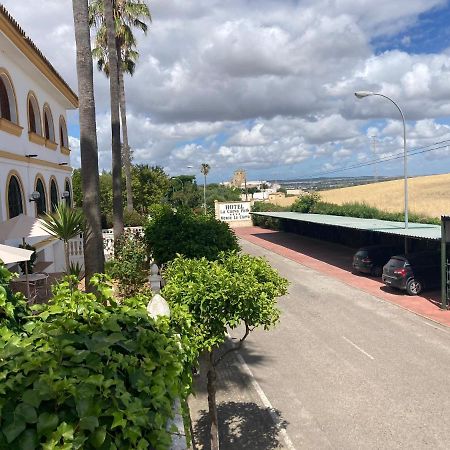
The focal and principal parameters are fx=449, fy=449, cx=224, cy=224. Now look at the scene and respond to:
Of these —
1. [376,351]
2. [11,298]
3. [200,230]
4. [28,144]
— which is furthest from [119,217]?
[11,298]

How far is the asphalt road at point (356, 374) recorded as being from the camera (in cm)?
890

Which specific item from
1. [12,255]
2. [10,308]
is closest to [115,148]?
[12,255]

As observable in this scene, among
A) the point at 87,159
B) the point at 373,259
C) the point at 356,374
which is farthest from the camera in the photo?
the point at 373,259

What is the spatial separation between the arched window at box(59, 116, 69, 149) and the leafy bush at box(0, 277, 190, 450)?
24.0 meters

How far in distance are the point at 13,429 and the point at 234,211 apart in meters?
59.8

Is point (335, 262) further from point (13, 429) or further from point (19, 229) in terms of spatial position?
point (13, 429)

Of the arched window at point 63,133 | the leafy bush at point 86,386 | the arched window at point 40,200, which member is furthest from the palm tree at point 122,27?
the leafy bush at point 86,386

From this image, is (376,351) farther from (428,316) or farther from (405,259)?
(405,259)

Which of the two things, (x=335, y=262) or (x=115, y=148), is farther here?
(x=335, y=262)

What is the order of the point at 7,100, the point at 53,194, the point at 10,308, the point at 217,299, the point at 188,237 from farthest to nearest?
the point at 53,194 → the point at 7,100 → the point at 188,237 → the point at 217,299 → the point at 10,308

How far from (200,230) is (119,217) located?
→ 8.93 metres

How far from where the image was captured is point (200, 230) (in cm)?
1435

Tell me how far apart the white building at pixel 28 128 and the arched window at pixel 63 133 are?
0.40 metres

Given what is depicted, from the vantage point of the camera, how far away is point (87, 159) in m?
11.4
